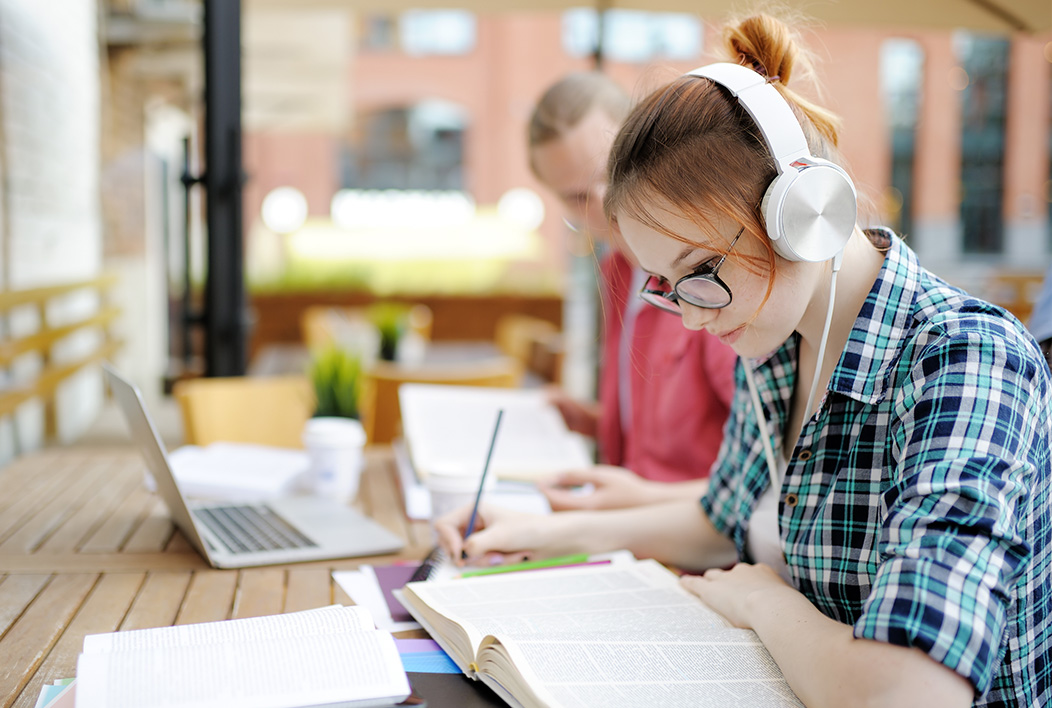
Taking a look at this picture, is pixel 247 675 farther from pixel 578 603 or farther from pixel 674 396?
pixel 674 396

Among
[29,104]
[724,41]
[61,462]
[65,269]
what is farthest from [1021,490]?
[65,269]

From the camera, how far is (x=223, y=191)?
2762 millimetres

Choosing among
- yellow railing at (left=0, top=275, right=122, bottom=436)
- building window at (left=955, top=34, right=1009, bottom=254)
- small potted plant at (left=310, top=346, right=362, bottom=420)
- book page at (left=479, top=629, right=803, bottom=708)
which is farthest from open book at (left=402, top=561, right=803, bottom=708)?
building window at (left=955, top=34, right=1009, bottom=254)

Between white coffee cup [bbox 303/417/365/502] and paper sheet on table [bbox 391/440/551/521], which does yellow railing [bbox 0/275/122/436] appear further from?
paper sheet on table [bbox 391/440/551/521]

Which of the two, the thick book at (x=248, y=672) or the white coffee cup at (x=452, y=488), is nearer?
the thick book at (x=248, y=672)

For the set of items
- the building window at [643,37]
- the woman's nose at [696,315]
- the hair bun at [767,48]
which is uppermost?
the building window at [643,37]

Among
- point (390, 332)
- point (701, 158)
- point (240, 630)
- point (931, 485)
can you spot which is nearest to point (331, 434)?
point (240, 630)

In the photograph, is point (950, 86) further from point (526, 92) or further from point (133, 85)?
point (133, 85)

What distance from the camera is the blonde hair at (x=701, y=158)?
0.87 m

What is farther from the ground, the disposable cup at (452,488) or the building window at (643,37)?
the building window at (643,37)

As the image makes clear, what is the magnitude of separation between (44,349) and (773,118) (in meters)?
3.63

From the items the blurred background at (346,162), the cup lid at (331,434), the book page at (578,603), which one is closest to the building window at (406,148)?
the blurred background at (346,162)

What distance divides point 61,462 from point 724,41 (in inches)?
61.7

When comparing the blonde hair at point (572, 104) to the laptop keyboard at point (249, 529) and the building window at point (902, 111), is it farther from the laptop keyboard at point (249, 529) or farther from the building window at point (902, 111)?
the building window at point (902, 111)
